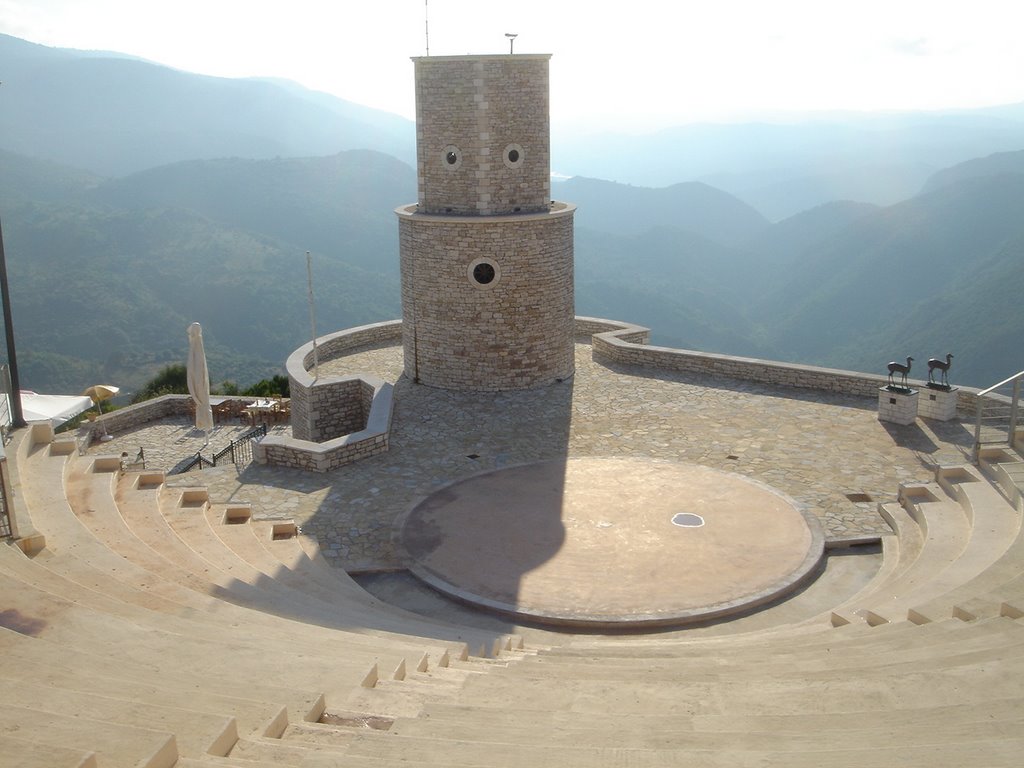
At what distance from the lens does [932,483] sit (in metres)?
12.4

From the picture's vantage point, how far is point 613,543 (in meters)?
11.7

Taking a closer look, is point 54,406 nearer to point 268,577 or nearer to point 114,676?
point 268,577

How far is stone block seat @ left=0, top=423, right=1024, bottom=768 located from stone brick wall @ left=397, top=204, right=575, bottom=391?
824cm

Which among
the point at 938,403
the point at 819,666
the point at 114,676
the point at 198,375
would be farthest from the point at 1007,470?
the point at 198,375

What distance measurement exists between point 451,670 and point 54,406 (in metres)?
22.3

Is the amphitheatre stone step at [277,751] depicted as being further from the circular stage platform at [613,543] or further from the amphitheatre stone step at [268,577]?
the circular stage platform at [613,543]

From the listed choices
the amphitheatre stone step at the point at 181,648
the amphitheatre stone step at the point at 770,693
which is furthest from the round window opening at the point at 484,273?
the amphitheatre stone step at the point at 770,693

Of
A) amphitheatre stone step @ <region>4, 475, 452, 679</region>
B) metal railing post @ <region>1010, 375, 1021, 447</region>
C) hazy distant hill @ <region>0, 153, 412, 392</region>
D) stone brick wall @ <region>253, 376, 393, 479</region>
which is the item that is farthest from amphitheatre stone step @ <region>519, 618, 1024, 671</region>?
hazy distant hill @ <region>0, 153, 412, 392</region>

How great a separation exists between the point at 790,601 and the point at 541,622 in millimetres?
2953

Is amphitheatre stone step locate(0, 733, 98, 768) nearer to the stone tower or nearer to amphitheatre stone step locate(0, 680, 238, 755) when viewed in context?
amphitheatre stone step locate(0, 680, 238, 755)

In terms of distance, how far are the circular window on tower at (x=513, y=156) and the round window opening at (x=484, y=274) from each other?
210cm

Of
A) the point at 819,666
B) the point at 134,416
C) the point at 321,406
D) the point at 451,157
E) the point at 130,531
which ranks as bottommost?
the point at 134,416

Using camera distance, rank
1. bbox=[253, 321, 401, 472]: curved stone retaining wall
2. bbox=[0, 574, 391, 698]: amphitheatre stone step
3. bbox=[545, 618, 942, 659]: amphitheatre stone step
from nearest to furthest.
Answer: bbox=[0, 574, 391, 698]: amphitheatre stone step < bbox=[545, 618, 942, 659]: amphitheatre stone step < bbox=[253, 321, 401, 472]: curved stone retaining wall

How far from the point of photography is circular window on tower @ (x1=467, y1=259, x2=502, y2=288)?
1822cm
